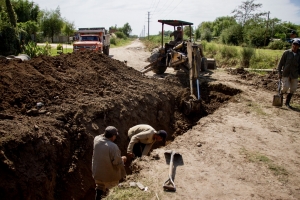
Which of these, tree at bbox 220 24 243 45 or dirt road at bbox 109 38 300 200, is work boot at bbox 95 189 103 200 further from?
tree at bbox 220 24 243 45

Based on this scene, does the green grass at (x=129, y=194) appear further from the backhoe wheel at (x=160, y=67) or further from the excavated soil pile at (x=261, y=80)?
the backhoe wheel at (x=160, y=67)

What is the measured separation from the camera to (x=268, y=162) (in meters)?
5.07

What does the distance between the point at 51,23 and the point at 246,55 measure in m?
37.8

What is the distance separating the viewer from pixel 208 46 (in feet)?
75.1

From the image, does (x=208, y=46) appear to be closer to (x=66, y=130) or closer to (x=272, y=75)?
(x=272, y=75)

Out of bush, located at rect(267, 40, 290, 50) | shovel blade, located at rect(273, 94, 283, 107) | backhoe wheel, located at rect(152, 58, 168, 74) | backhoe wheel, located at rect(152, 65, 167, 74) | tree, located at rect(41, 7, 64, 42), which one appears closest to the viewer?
shovel blade, located at rect(273, 94, 283, 107)

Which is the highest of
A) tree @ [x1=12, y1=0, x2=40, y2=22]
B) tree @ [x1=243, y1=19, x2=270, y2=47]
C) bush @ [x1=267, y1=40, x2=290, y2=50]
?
tree @ [x1=12, y1=0, x2=40, y2=22]

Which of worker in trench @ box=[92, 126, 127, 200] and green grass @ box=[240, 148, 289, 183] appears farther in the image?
green grass @ box=[240, 148, 289, 183]

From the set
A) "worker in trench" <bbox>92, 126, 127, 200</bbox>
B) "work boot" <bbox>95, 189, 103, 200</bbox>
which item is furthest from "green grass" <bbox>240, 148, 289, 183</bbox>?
"work boot" <bbox>95, 189, 103, 200</bbox>

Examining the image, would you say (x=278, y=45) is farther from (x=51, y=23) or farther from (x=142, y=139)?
(x=51, y=23)

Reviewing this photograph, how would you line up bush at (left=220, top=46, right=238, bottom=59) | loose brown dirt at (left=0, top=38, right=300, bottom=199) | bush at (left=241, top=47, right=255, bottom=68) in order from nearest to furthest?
loose brown dirt at (left=0, top=38, right=300, bottom=199)
bush at (left=241, top=47, right=255, bottom=68)
bush at (left=220, top=46, right=238, bottom=59)

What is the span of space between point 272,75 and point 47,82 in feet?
35.9

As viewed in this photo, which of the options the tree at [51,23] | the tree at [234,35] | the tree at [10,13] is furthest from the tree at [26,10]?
the tree at [234,35]

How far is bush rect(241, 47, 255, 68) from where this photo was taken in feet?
54.0
